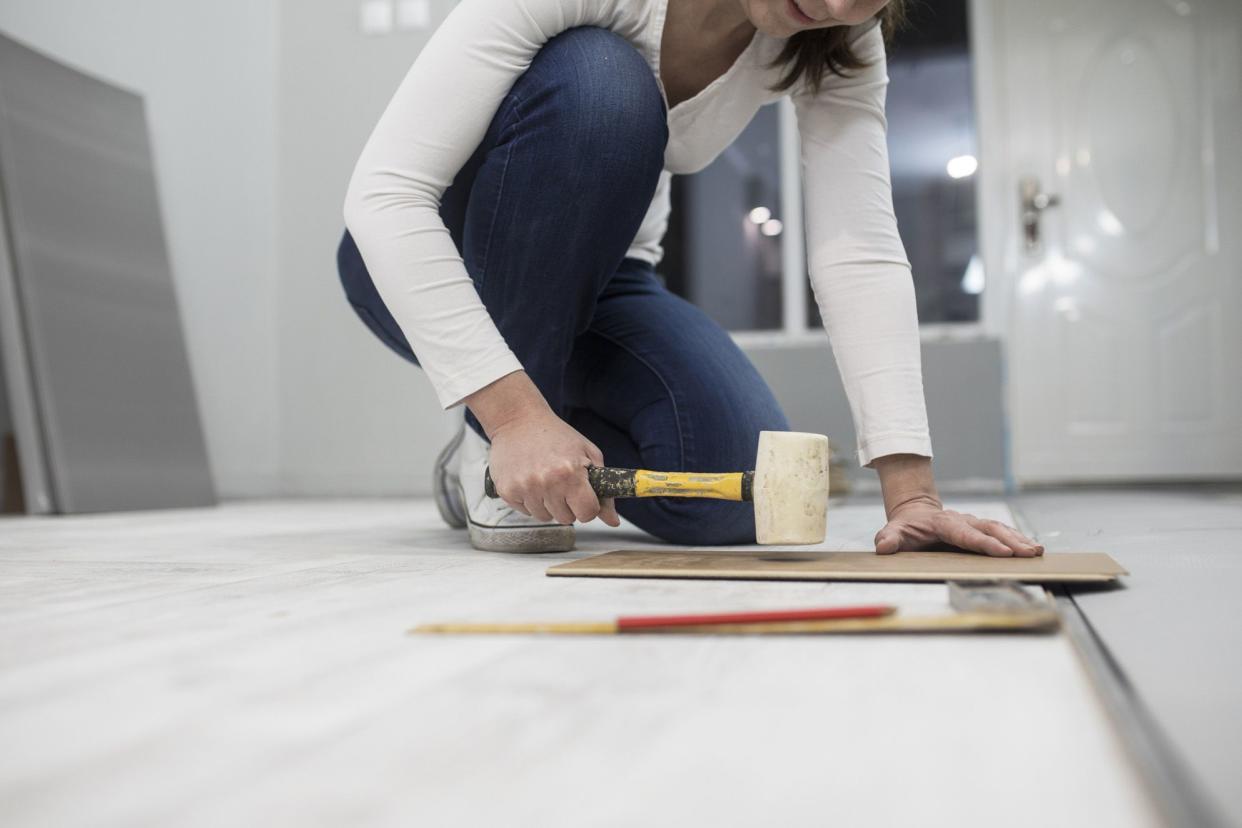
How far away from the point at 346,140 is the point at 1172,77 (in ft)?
9.79

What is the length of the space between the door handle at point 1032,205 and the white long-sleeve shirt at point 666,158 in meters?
→ 2.96

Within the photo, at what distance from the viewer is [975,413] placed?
3.34m

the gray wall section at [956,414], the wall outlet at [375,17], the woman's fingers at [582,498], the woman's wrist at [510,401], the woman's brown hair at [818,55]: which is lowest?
the gray wall section at [956,414]

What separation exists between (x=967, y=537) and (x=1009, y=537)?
4 cm

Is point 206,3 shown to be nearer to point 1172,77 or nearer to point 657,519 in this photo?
point 657,519

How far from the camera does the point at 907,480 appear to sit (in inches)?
39.9

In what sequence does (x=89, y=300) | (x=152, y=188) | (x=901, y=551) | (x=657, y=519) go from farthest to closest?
(x=152, y=188)
(x=89, y=300)
(x=657, y=519)
(x=901, y=551)

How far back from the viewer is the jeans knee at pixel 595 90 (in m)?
1.03

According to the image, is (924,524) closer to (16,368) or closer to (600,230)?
(600,230)

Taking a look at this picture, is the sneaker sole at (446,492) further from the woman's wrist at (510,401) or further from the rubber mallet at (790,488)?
the rubber mallet at (790,488)

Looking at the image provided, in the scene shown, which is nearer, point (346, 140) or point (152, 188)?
point (152, 188)

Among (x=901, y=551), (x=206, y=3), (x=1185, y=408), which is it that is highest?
(x=206, y=3)

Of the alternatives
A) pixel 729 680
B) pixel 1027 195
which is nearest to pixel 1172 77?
pixel 1027 195

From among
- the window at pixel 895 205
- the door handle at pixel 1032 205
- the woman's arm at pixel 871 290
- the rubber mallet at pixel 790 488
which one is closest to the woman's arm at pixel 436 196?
the rubber mallet at pixel 790 488
